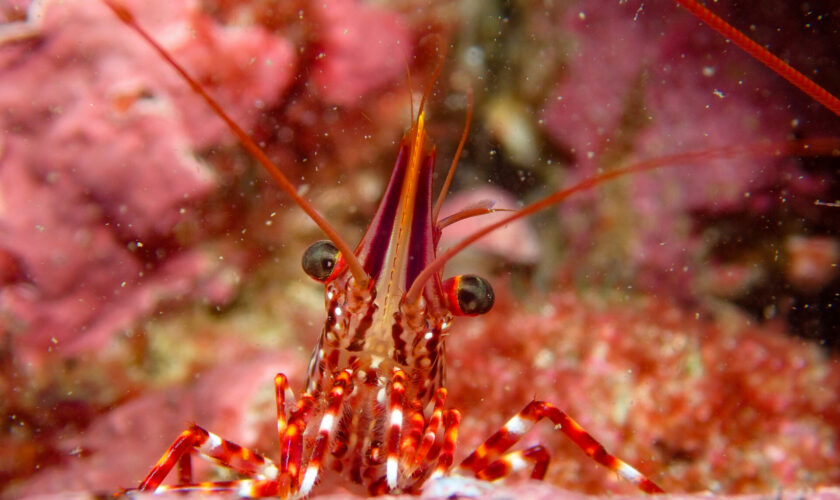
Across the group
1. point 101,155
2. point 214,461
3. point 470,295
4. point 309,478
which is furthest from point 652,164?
point 101,155

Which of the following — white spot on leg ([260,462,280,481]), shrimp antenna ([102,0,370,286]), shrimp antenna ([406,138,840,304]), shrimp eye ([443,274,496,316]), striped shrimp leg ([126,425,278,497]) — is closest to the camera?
shrimp antenna ([406,138,840,304])

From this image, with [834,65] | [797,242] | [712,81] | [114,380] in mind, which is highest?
[712,81]

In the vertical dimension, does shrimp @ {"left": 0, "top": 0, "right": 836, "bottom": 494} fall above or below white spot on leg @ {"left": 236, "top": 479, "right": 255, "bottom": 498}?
above

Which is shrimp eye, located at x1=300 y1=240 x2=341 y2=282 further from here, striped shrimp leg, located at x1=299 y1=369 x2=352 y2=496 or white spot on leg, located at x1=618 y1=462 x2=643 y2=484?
white spot on leg, located at x1=618 y1=462 x2=643 y2=484

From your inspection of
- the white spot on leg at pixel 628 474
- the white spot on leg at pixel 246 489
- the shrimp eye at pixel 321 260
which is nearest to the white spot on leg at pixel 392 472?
the white spot on leg at pixel 246 489

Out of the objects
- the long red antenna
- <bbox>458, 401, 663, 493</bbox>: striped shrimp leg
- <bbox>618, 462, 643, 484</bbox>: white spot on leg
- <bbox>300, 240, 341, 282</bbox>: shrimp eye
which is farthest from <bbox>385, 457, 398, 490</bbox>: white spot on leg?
the long red antenna

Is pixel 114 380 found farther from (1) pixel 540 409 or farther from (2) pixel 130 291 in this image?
(1) pixel 540 409

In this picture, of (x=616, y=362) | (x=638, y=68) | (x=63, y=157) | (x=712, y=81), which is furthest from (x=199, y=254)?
(x=712, y=81)
